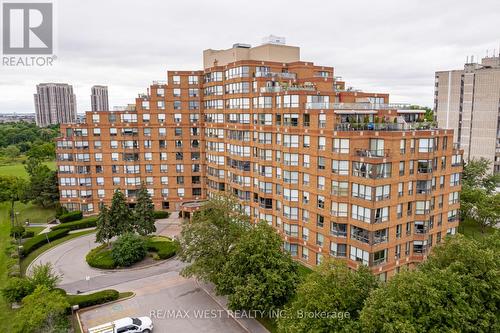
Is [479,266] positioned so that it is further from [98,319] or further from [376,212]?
[98,319]

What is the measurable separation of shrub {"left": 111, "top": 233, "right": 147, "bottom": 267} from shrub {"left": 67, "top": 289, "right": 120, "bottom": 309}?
8.15 metres

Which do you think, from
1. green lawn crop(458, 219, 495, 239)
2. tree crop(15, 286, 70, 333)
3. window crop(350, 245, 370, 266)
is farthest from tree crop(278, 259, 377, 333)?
green lawn crop(458, 219, 495, 239)

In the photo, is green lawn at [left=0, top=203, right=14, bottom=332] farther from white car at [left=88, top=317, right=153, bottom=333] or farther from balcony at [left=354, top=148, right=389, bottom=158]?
balcony at [left=354, top=148, right=389, bottom=158]

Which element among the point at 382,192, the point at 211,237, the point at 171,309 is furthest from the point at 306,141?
the point at 171,309

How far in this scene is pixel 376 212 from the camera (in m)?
38.0

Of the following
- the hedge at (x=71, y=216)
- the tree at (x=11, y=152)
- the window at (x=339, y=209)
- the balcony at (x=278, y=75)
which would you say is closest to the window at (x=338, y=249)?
the window at (x=339, y=209)

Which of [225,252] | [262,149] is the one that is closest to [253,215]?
[262,149]

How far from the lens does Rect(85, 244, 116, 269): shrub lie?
47.4 m

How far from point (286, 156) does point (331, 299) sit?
2419 cm

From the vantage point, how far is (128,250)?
47812 mm

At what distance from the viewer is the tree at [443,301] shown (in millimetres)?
23266

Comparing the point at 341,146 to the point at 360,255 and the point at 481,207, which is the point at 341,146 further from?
the point at 481,207

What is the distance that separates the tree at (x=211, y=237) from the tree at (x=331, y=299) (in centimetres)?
1168

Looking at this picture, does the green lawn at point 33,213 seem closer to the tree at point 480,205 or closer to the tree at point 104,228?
the tree at point 104,228
